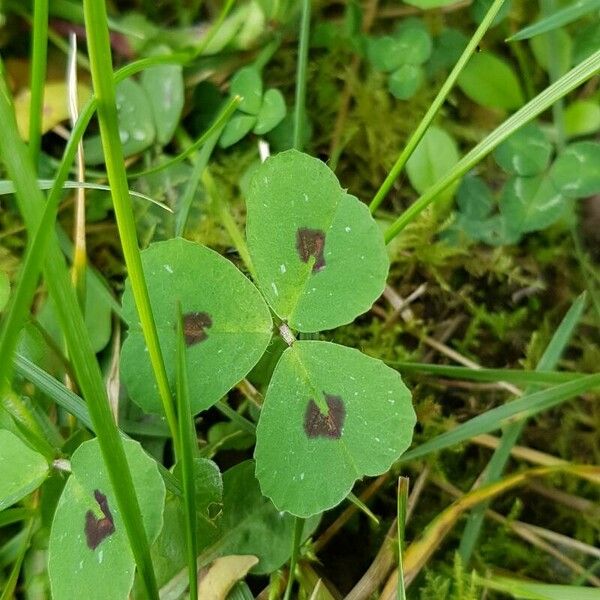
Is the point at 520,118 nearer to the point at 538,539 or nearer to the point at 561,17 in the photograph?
the point at 561,17

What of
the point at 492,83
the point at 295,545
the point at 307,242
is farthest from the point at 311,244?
the point at 492,83

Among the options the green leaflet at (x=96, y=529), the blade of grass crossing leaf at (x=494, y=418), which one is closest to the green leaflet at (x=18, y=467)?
the green leaflet at (x=96, y=529)

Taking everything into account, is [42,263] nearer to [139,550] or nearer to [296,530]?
[139,550]

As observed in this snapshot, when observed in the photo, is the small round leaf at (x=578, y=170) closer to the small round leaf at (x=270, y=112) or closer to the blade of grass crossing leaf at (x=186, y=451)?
the small round leaf at (x=270, y=112)

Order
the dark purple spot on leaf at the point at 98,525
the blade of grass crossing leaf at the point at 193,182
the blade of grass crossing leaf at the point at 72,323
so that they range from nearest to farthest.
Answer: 1. the blade of grass crossing leaf at the point at 72,323
2. the dark purple spot on leaf at the point at 98,525
3. the blade of grass crossing leaf at the point at 193,182

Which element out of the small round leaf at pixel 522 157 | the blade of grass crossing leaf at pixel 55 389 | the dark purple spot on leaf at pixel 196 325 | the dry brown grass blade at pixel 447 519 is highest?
the small round leaf at pixel 522 157

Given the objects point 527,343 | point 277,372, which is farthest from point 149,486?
point 527,343

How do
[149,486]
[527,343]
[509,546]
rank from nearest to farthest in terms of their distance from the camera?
[149,486], [509,546], [527,343]
